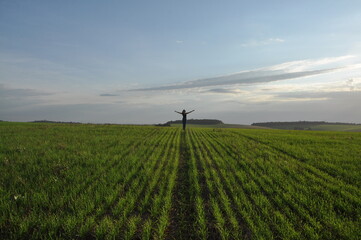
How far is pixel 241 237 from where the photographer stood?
4.15 metres

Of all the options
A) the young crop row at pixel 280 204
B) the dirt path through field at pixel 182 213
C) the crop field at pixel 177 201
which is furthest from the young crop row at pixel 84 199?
the young crop row at pixel 280 204

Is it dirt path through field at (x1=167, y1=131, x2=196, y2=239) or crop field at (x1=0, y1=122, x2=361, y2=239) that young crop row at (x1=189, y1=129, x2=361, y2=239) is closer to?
crop field at (x1=0, y1=122, x2=361, y2=239)

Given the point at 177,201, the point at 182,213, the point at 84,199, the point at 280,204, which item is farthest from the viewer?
the point at 177,201

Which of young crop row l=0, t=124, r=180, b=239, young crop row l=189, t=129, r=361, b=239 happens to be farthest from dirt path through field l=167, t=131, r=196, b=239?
young crop row l=189, t=129, r=361, b=239

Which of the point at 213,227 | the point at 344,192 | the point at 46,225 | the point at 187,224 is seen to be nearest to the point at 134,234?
the point at 187,224

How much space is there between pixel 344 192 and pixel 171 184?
5829mm

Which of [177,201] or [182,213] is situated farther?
[177,201]

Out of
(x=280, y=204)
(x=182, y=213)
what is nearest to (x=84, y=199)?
(x=182, y=213)

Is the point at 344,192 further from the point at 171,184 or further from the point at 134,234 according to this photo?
A: the point at 134,234

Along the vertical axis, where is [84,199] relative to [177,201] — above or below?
above

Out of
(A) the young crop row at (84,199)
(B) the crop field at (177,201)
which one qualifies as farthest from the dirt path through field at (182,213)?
(A) the young crop row at (84,199)

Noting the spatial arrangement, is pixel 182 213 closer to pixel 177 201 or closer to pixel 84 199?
pixel 177 201

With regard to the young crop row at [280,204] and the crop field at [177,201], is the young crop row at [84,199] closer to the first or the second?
the crop field at [177,201]

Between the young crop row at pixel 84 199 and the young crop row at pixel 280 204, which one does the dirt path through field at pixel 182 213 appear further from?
the young crop row at pixel 280 204
